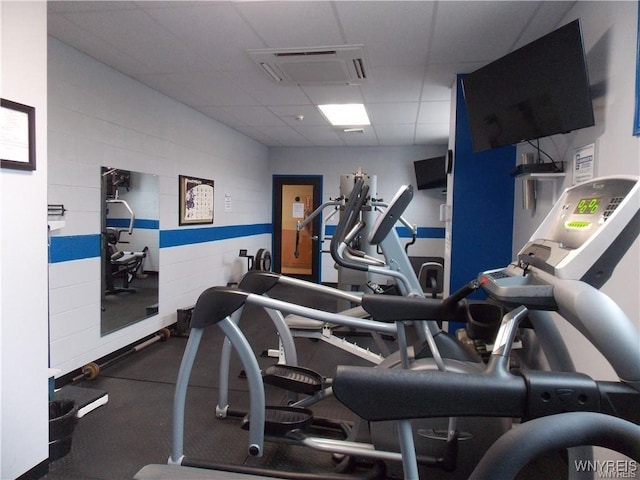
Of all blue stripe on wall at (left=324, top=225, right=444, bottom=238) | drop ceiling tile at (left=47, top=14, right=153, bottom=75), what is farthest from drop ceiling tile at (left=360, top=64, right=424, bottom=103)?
blue stripe on wall at (left=324, top=225, right=444, bottom=238)

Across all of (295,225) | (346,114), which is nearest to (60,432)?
(346,114)

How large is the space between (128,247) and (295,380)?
2.30 meters

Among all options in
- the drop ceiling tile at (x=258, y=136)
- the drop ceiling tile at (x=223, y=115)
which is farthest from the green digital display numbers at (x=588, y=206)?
the drop ceiling tile at (x=258, y=136)

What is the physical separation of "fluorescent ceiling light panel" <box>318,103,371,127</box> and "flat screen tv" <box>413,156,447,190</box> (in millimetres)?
1756

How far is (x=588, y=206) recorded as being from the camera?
121cm

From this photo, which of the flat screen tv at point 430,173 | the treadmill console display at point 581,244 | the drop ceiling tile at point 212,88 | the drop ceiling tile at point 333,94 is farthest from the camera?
the flat screen tv at point 430,173

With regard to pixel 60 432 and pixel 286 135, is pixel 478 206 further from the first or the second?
pixel 286 135

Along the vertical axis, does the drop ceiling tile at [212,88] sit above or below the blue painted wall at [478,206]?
above

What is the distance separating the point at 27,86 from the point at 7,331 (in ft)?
3.64

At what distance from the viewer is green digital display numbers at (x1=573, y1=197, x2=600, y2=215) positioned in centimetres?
117

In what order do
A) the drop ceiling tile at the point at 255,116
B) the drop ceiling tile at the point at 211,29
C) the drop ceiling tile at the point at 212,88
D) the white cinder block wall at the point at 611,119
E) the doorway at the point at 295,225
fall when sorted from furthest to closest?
the doorway at the point at 295,225
the drop ceiling tile at the point at 255,116
the drop ceiling tile at the point at 212,88
the drop ceiling tile at the point at 211,29
the white cinder block wall at the point at 611,119

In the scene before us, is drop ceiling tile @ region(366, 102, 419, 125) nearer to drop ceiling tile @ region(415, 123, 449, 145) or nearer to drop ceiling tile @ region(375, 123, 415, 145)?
drop ceiling tile @ region(375, 123, 415, 145)

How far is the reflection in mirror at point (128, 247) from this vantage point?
11.4ft

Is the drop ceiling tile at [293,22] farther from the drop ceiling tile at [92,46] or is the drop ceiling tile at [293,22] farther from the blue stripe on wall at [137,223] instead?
the blue stripe on wall at [137,223]
